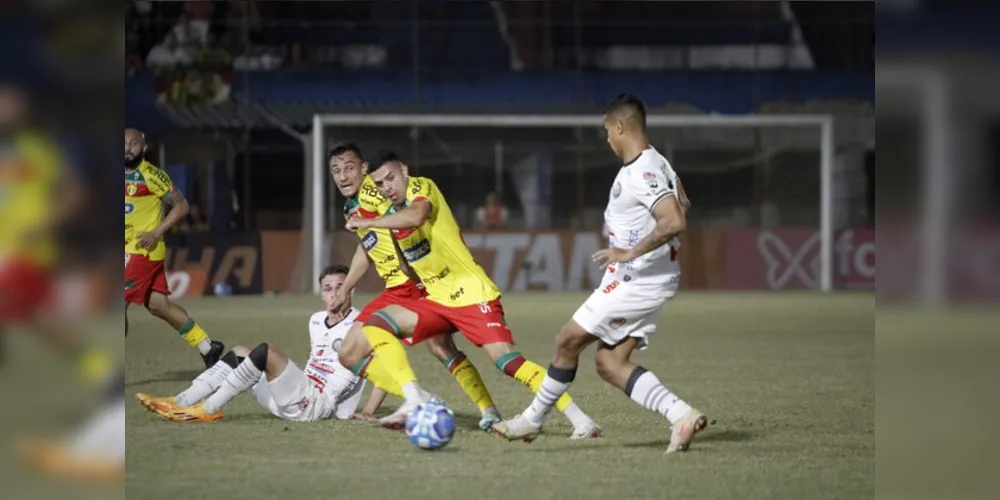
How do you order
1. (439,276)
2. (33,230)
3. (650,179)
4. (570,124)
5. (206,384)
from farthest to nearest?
(570,124), (206,384), (439,276), (650,179), (33,230)

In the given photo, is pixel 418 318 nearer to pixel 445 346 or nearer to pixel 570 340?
pixel 445 346

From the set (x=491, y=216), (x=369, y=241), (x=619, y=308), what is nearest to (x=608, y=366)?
(x=619, y=308)

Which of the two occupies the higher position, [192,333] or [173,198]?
[173,198]

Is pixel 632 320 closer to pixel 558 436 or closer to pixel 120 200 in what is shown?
pixel 558 436

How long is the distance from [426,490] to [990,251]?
3.40 meters

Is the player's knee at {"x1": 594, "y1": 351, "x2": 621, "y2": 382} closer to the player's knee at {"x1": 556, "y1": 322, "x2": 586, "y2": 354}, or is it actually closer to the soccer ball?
the player's knee at {"x1": 556, "y1": 322, "x2": 586, "y2": 354}

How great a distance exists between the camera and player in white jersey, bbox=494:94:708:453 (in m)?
7.21

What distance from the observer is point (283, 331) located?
674 inches

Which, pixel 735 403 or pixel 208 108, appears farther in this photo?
pixel 208 108

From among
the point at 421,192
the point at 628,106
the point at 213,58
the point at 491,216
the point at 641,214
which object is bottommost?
the point at 641,214

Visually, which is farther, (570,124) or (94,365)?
(570,124)

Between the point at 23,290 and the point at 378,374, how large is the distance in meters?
4.93

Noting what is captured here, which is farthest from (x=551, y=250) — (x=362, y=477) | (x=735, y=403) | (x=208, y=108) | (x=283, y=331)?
(x=362, y=477)

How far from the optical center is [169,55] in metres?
28.4
